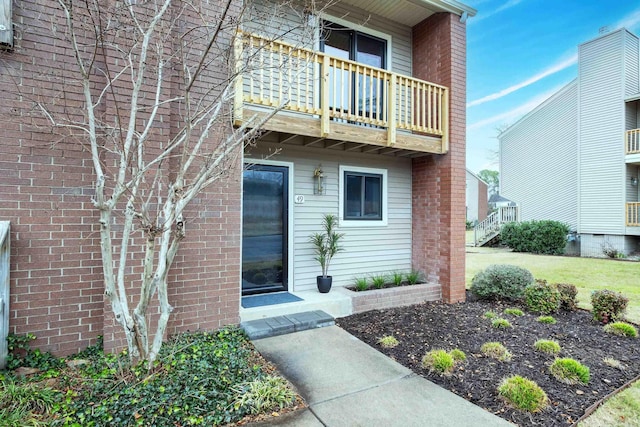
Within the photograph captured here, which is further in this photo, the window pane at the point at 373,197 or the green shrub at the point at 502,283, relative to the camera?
the window pane at the point at 373,197

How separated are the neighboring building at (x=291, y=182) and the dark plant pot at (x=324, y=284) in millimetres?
318

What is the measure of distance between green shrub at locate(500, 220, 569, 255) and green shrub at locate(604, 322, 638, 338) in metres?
12.2

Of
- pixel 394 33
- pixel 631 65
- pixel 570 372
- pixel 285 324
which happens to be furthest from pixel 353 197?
pixel 631 65

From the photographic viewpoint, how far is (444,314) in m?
5.67

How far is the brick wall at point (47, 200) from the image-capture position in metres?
3.47

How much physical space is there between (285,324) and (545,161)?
18794 mm

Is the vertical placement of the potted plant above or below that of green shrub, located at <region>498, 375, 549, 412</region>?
above

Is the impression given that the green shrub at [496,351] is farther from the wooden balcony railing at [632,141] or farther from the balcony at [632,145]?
the wooden balcony railing at [632,141]

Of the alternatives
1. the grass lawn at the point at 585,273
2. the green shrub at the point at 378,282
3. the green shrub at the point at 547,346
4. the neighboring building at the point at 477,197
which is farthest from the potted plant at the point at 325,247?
the neighboring building at the point at 477,197

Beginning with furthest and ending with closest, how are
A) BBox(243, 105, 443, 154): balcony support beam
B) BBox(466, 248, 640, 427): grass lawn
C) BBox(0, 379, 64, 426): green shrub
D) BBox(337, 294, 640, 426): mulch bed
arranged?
1. BBox(243, 105, 443, 154): balcony support beam
2. BBox(337, 294, 640, 426): mulch bed
3. BBox(466, 248, 640, 427): grass lawn
4. BBox(0, 379, 64, 426): green shrub

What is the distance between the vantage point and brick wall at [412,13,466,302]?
6.44 meters

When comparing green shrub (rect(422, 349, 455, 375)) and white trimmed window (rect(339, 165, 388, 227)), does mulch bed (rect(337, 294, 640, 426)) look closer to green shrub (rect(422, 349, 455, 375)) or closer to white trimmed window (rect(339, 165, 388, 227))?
green shrub (rect(422, 349, 455, 375))

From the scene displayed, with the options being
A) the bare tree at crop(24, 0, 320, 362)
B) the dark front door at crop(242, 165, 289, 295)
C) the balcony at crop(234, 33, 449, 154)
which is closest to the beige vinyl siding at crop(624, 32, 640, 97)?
the balcony at crop(234, 33, 449, 154)

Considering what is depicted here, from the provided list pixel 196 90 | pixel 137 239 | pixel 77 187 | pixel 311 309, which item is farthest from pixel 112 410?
pixel 196 90
